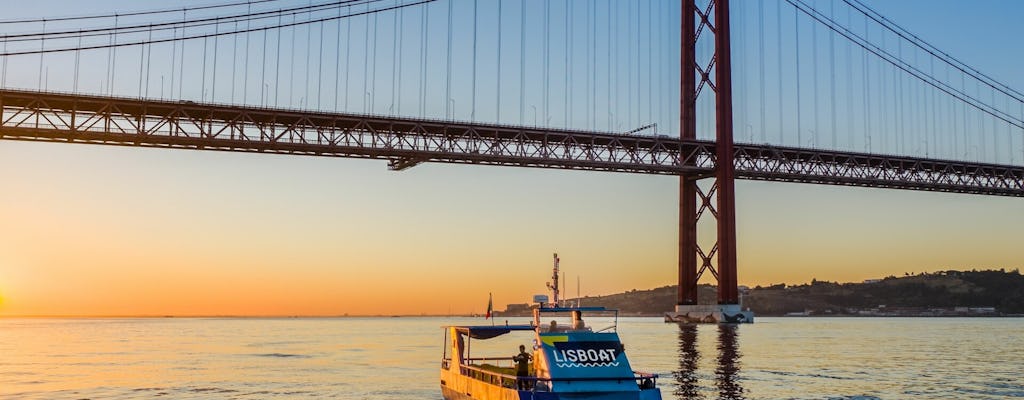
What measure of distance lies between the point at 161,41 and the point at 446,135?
23.9 metres

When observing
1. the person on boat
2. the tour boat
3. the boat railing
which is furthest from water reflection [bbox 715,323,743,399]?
the person on boat

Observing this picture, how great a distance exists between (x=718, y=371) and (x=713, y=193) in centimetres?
5286

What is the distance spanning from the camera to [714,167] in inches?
3880

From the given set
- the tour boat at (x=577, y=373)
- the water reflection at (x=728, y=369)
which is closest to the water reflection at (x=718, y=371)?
the water reflection at (x=728, y=369)

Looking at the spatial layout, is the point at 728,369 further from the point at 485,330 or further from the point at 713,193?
the point at 713,193

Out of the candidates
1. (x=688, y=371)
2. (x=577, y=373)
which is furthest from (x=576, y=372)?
(x=688, y=371)

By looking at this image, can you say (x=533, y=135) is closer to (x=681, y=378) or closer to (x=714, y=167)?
(x=714, y=167)

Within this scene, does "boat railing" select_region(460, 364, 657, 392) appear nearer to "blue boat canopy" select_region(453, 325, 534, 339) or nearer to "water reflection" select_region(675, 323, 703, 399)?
"blue boat canopy" select_region(453, 325, 534, 339)

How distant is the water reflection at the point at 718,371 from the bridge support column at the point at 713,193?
1969 centimetres

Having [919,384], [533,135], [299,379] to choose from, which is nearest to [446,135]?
[533,135]

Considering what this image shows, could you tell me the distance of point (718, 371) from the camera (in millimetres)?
47938

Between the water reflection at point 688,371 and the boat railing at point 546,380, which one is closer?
the boat railing at point 546,380

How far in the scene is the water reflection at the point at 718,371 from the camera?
3788 cm

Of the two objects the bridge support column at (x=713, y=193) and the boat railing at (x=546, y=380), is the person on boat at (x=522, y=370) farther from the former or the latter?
the bridge support column at (x=713, y=193)
